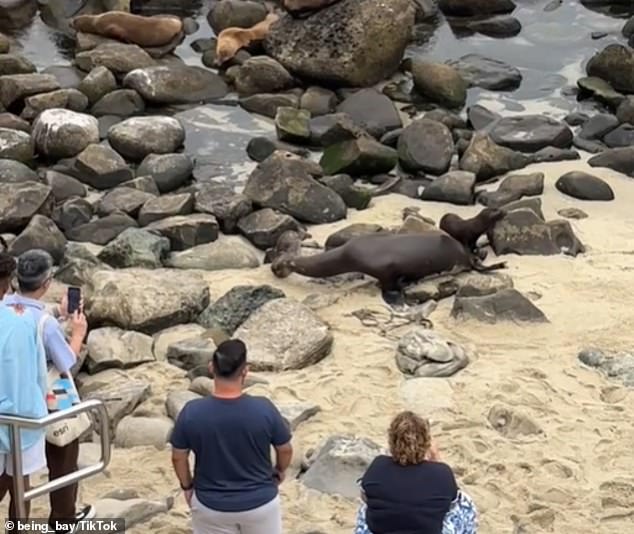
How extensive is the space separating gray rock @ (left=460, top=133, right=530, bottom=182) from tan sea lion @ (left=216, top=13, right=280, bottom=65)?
206 inches

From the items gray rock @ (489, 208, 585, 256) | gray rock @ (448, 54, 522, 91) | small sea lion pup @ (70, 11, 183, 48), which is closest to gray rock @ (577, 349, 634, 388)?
gray rock @ (489, 208, 585, 256)

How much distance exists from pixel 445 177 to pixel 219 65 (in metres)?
5.88

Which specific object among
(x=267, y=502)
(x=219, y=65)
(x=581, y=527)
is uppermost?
(x=267, y=502)

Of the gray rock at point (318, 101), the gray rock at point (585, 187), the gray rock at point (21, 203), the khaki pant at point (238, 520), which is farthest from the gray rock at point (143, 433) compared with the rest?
the gray rock at point (318, 101)

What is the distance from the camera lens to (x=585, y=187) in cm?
1409

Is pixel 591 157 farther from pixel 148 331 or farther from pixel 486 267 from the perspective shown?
pixel 148 331

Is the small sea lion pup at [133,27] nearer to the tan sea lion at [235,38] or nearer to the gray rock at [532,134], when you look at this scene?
the tan sea lion at [235,38]

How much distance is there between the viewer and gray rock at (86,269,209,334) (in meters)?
10.5

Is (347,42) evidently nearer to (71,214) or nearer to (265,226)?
(265,226)

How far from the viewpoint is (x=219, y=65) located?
19.0m

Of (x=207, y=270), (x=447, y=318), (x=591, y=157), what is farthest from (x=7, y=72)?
(x=447, y=318)

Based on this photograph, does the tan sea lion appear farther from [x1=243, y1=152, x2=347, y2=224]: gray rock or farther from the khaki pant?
the khaki pant

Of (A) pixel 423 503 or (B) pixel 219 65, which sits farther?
(B) pixel 219 65

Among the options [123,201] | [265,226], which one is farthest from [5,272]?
[123,201]
